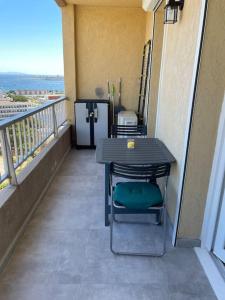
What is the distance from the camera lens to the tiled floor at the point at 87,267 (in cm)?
147

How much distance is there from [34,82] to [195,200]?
514 cm

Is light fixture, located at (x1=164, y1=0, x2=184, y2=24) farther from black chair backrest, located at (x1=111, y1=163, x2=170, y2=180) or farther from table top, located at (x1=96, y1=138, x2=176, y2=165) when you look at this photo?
black chair backrest, located at (x1=111, y1=163, x2=170, y2=180)

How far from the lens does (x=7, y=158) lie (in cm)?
191

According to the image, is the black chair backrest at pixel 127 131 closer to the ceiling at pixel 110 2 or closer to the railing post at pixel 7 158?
the railing post at pixel 7 158

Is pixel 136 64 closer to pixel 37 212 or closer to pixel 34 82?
pixel 34 82

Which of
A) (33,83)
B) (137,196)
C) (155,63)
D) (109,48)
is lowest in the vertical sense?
(137,196)

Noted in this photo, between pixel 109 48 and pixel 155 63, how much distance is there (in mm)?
1603

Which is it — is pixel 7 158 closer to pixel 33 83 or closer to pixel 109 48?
pixel 109 48

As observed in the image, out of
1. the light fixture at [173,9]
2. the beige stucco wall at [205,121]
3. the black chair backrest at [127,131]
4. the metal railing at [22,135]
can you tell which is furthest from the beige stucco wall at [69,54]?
the beige stucco wall at [205,121]

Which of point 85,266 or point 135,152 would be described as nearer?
point 85,266

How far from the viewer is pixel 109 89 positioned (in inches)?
182

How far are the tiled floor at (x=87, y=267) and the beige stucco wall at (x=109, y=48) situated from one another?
3103 millimetres

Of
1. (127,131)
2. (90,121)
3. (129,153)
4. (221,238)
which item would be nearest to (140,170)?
(129,153)

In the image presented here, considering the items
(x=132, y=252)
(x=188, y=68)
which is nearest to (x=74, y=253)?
(x=132, y=252)
